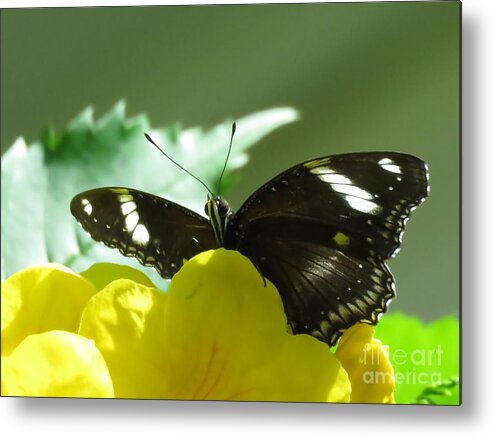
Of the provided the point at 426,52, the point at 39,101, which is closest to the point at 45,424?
the point at 39,101

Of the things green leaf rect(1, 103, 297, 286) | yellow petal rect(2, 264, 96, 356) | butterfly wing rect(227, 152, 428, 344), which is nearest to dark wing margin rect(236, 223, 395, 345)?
butterfly wing rect(227, 152, 428, 344)

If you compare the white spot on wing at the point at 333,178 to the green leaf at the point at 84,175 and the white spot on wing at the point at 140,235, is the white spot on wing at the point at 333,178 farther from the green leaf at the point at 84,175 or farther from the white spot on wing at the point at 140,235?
the white spot on wing at the point at 140,235

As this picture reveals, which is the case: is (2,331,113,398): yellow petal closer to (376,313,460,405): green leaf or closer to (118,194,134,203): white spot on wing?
(118,194,134,203): white spot on wing

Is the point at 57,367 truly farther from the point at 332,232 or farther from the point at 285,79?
the point at 285,79

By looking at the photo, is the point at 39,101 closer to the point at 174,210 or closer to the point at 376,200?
the point at 174,210

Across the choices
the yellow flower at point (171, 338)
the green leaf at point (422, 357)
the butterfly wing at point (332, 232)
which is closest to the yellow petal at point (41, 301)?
the yellow flower at point (171, 338)

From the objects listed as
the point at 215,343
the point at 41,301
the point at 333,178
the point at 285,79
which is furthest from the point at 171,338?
the point at 285,79
